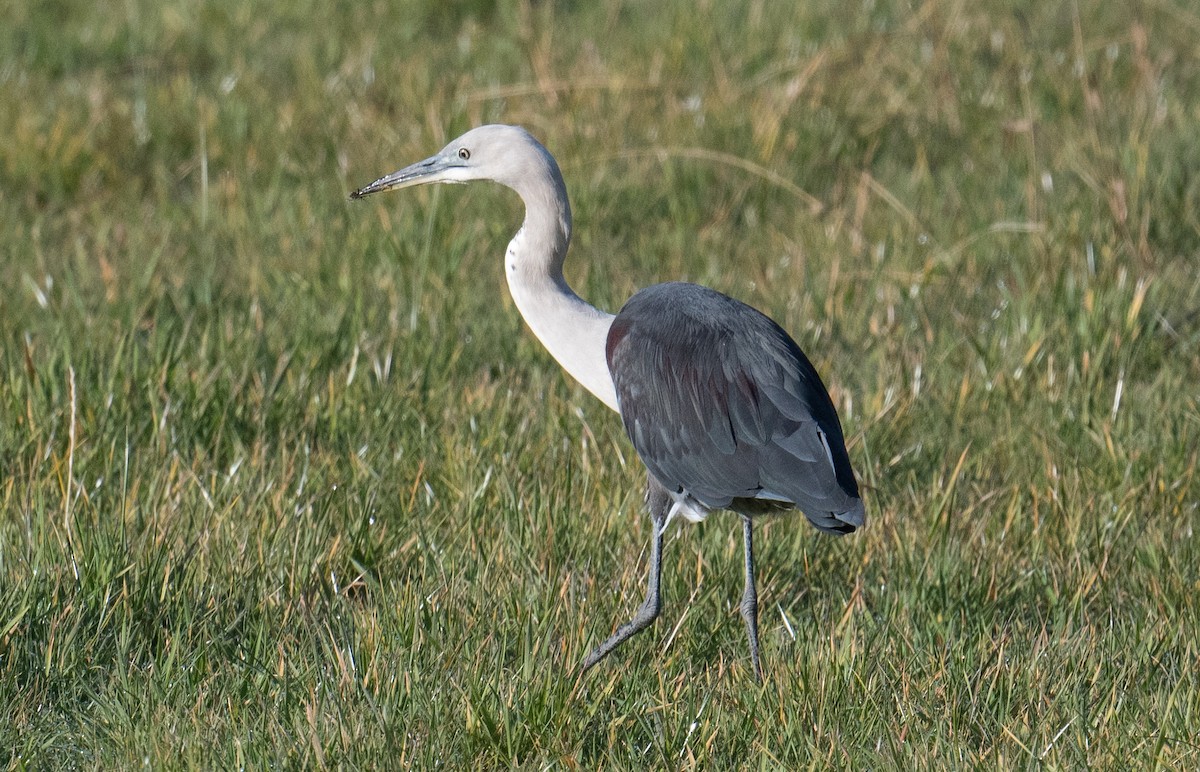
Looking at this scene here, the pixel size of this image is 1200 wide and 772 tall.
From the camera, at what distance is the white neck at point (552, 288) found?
351cm

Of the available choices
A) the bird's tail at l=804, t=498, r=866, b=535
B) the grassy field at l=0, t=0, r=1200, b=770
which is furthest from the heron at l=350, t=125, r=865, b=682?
the grassy field at l=0, t=0, r=1200, b=770

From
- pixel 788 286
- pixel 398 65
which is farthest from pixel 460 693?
pixel 398 65

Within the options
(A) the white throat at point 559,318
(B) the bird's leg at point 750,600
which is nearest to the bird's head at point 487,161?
(A) the white throat at point 559,318

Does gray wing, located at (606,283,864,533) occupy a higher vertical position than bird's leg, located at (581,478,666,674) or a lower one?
higher

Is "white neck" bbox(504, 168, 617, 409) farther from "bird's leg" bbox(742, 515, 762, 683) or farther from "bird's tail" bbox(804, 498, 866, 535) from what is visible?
"bird's tail" bbox(804, 498, 866, 535)

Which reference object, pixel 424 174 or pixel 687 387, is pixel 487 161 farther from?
pixel 687 387

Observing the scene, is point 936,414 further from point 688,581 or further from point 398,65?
point 398,65

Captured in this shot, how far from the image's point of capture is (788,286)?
528cm

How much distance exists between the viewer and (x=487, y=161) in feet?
11.7

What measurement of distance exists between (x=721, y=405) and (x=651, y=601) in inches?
17.7

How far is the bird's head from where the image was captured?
3.51m

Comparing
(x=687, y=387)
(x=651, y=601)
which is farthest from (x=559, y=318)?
(x=651, y=601)

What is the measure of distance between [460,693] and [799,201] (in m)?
3.65

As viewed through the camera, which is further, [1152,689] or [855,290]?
[855,290]
